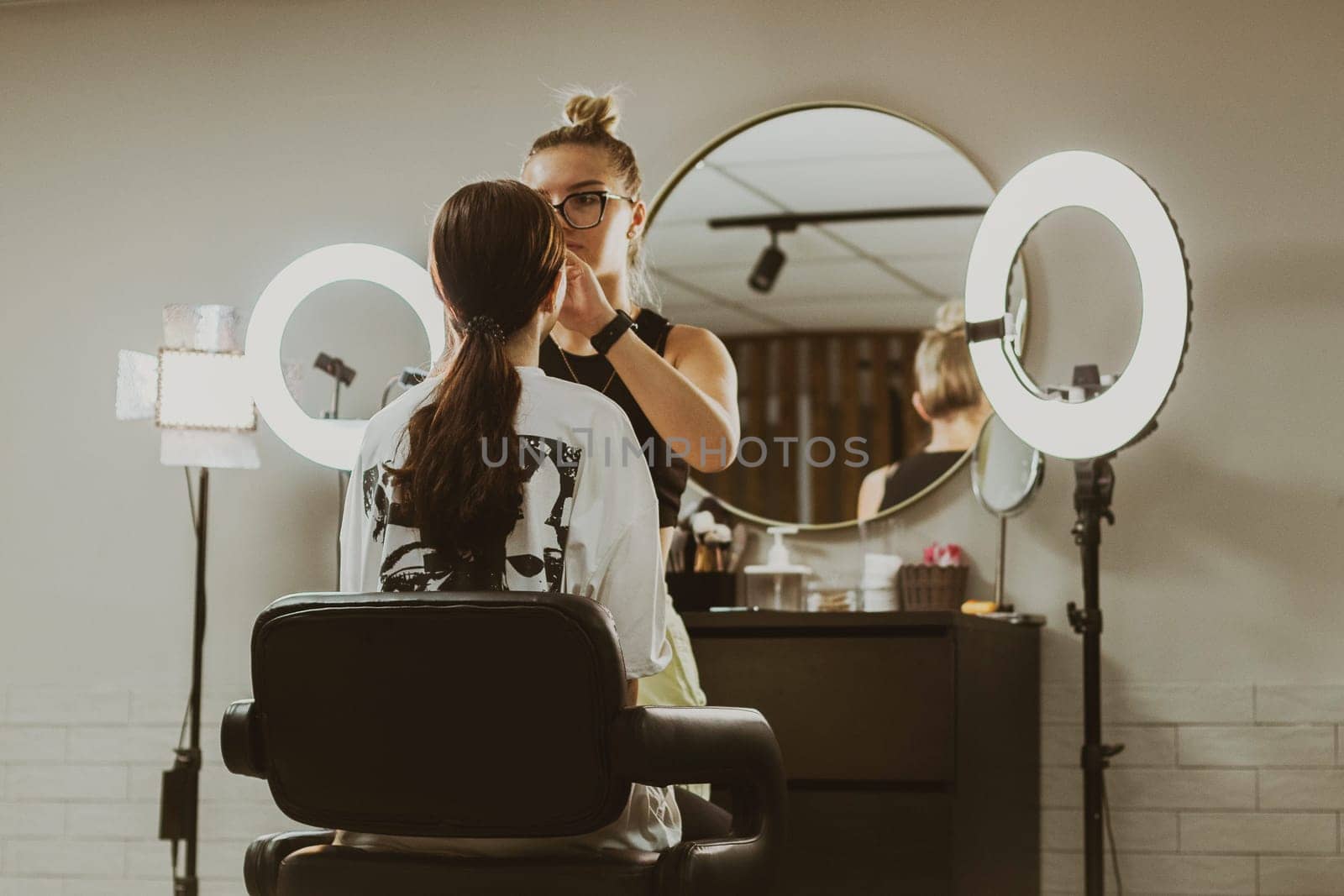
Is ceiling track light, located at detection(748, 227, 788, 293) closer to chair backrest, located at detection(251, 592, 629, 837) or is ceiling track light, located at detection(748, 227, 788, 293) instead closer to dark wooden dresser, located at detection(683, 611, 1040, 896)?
dark wooden dresser, located at detection(683, 611, 1040, 896)

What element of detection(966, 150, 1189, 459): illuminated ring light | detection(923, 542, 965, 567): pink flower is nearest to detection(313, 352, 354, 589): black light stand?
detection(923, 542, 965, 567): pink flower

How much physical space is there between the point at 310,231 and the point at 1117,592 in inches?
77.8

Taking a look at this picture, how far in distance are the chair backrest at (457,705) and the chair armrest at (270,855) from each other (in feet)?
0.43

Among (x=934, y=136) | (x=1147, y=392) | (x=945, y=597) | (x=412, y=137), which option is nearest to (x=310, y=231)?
(x=412, y=137)

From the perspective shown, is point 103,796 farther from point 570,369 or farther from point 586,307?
point 586,307

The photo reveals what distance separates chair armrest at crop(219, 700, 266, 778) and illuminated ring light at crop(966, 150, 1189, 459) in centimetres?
147

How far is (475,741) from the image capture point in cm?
100

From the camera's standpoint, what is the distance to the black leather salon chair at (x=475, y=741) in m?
0.98

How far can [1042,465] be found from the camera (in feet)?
8.16

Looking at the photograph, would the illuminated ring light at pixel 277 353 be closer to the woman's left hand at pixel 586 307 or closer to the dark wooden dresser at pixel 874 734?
the dark wooden dresser at pixel 874 734

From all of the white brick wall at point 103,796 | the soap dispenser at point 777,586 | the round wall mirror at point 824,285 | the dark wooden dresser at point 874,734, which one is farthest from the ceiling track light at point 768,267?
the white brick wall at point 103,796

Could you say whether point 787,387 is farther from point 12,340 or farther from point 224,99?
point 12,340

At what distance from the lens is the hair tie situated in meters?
1.18

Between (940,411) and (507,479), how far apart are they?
1751 mm
